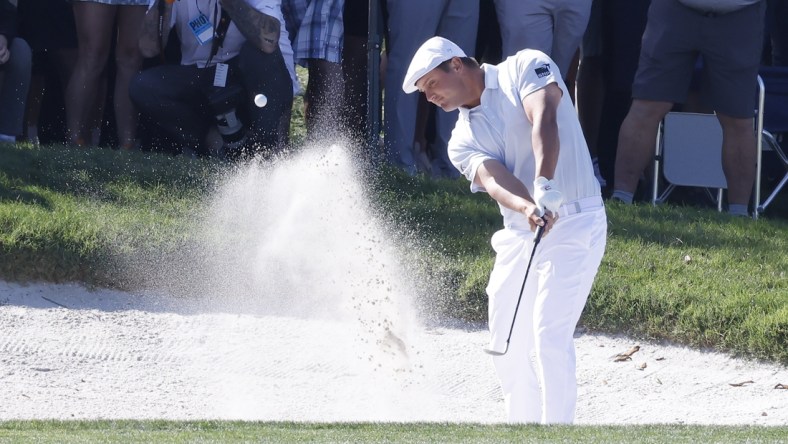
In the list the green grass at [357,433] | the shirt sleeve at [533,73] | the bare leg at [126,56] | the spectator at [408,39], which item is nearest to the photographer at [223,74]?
the bare leg at [126,56]

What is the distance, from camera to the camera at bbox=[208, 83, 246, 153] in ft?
29.3

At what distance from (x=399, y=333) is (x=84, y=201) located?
221 centimetres

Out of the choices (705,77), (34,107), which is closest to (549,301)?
(705,77)

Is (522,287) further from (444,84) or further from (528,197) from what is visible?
(444,84)

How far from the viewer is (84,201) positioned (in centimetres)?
843

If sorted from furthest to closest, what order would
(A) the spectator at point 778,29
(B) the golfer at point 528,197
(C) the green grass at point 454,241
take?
(A) the spectator at point 778,29, (C) the green grass at point 454,241, (B) the golfer at point 528,197

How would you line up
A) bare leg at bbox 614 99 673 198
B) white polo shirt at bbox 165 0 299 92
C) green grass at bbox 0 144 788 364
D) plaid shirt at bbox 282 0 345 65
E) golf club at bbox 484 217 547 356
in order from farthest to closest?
plaid shirt at bbox 282 0 345 65 → white polo shirt at bbox 165 0 299 92 → bare leg at bbox 614 99 673 198 → green grass at bbox 0 144 788 364 → golf club at bbox 484 217 547 356

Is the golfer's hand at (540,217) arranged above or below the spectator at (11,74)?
above

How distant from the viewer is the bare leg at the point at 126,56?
924cm

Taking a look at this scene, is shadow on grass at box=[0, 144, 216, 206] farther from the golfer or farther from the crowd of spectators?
the golfer

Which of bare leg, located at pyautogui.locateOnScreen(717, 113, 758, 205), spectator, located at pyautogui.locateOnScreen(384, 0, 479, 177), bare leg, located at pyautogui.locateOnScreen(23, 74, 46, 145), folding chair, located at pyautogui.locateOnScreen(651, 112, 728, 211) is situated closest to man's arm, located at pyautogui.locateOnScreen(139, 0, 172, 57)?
bare leg, located at pyautogui.locateOnScreen(23, 74, 46, 145)

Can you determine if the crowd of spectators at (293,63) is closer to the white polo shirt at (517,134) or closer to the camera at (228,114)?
the camera at (228,114)

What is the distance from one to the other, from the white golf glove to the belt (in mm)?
235

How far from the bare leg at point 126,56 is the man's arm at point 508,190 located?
423 cm
